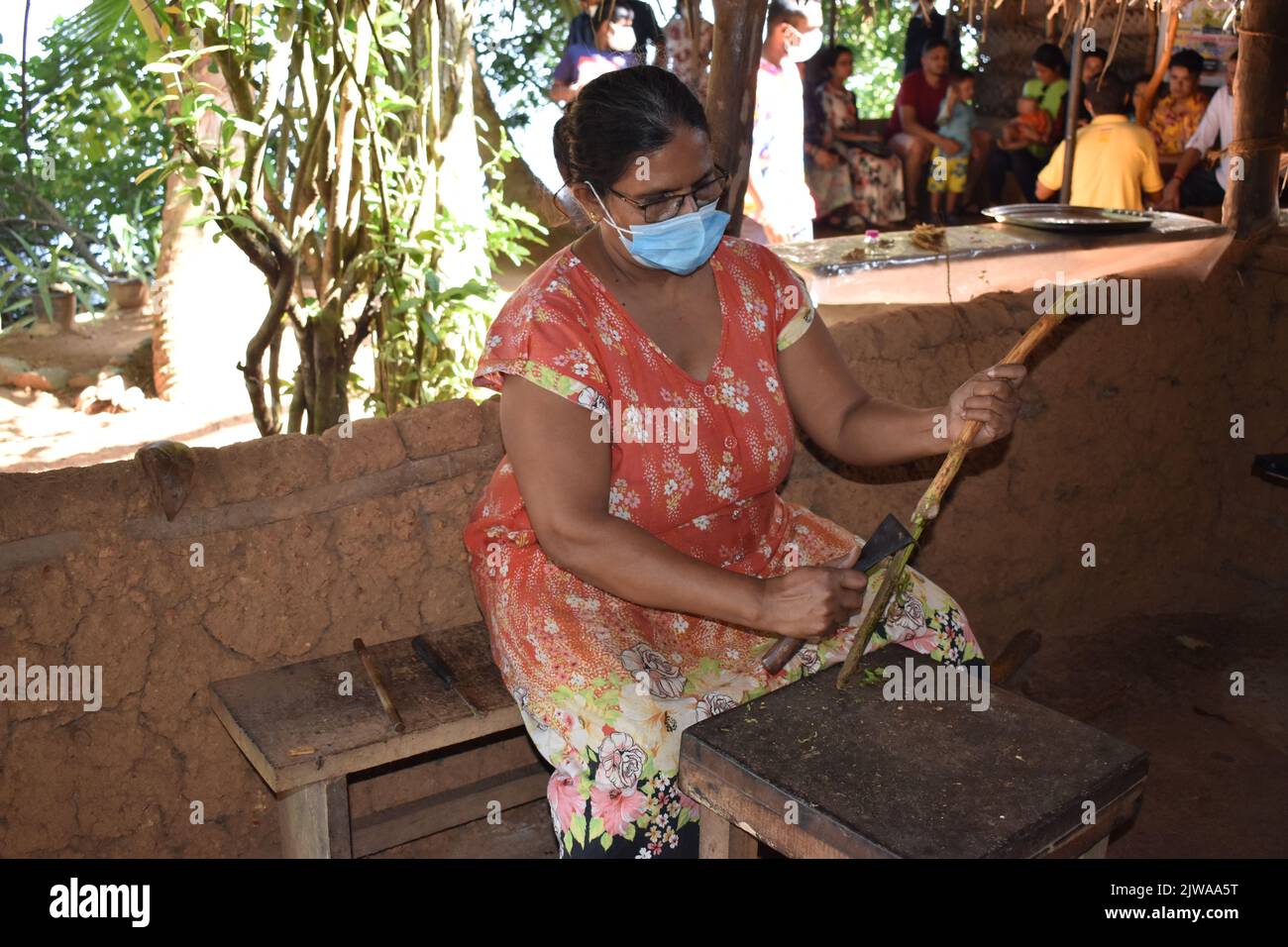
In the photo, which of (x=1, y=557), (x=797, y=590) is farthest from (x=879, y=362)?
(x=1, y=557)

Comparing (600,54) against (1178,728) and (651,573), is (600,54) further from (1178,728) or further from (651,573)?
(651,573)

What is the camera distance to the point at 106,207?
810cm

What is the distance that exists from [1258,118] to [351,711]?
3.42 m

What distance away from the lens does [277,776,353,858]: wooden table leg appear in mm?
2281

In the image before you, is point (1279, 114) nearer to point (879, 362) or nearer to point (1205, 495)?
point (1205, 495)

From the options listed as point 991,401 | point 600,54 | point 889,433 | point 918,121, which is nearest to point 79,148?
point 600,54

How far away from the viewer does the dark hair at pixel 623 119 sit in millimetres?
2186

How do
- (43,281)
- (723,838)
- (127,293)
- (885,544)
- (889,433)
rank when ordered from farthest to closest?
(127,293) < (43,281) < (889,433) < (885,544) < (723,838)

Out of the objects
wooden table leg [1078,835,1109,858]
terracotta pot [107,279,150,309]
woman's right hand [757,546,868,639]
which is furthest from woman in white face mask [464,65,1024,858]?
terracotta pot [107,279,150,309]

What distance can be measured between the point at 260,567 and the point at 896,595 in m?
1.23

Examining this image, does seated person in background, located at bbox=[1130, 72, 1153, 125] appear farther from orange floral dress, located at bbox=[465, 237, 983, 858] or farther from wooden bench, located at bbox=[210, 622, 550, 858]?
wooden bench, located at bbox=[210, 622, 550, 858]

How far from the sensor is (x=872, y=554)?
7.13 ft

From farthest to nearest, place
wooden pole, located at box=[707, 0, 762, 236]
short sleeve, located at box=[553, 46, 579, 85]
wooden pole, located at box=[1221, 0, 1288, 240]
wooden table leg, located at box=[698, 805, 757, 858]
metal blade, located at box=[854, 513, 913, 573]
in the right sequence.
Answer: short sleeve, located at box=[553, 46, 579, 85] → wooden pole, located at box=[1221, 0, 1288, 240] → wooden pole, located at box=[707, 0, 762, 236] → metal blade, located at box=[854, 513, 913, 573] → wooden table leg, located at box=[698, 805, 757, 858]

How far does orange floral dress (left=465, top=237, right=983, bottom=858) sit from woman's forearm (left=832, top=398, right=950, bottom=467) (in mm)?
167
